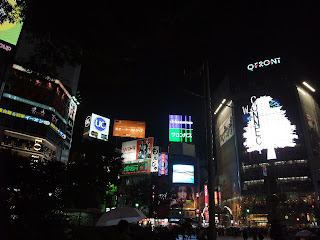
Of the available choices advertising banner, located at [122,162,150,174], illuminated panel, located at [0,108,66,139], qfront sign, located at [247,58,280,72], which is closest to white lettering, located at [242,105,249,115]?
qfront sign, located at [247,58,280,72]

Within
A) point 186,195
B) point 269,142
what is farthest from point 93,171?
point 269,142

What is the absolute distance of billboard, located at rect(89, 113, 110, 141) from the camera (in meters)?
57.0

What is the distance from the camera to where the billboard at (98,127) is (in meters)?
57.0

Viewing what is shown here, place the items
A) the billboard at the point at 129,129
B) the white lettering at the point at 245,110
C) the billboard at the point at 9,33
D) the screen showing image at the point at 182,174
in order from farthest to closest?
the white lettering at the point at 245,110 < the screen showing image at the point at 182,174 < the billboard at the point at 129,129 < the billboard at the point at 9,33

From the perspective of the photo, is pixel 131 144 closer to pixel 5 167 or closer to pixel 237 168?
pixel 237 168

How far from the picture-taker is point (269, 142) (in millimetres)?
71688

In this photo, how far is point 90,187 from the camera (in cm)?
3162

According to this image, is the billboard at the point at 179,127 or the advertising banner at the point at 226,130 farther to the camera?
the advertising banner at the point at 226,130

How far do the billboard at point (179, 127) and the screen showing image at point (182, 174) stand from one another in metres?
12.6

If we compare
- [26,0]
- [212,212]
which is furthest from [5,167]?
[212,212]

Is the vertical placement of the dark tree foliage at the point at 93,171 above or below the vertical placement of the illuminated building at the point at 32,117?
below

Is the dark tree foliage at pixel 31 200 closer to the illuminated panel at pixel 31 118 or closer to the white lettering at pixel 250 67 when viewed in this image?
the illuminated panel at pixel 31 118

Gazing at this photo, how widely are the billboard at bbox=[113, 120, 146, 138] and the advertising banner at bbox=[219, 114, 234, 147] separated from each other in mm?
34334

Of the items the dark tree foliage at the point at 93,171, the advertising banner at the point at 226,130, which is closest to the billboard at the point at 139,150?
the dark tree foliage at the point at 93,171
